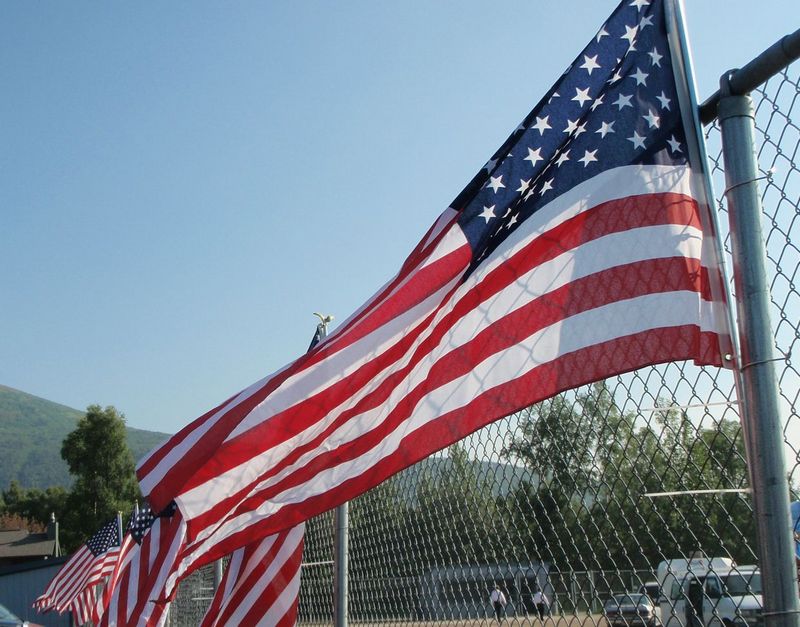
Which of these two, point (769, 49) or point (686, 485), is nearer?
point (769, 49)

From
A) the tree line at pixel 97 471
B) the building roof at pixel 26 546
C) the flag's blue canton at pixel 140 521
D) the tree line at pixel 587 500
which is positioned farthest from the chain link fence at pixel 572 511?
the building roof at pixel 26 546

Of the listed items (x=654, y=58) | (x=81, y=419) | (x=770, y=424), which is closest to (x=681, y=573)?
(x=770, y=424)

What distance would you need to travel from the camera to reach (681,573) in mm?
3322

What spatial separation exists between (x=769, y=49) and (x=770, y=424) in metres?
1.01

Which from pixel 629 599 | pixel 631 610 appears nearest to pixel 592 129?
pixel 629 599

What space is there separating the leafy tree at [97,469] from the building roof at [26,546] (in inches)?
255

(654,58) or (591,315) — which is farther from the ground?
(654,58)

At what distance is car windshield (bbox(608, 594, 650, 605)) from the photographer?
124 inches

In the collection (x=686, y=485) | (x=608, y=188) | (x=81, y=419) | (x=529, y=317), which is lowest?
(x=686, y=485)

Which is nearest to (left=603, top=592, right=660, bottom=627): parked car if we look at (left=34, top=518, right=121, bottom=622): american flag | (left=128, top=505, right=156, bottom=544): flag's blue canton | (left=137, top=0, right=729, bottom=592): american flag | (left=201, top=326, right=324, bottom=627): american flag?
(left=137, top=0, right=729, bottom=592): american flag

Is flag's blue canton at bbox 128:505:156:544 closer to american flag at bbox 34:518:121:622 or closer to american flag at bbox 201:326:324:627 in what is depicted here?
american flag at bbox 201:326:324:627

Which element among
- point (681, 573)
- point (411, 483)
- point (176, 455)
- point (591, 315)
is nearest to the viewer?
point (591, 315)

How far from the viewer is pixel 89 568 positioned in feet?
58.4

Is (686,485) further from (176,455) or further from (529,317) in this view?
(176,455)
